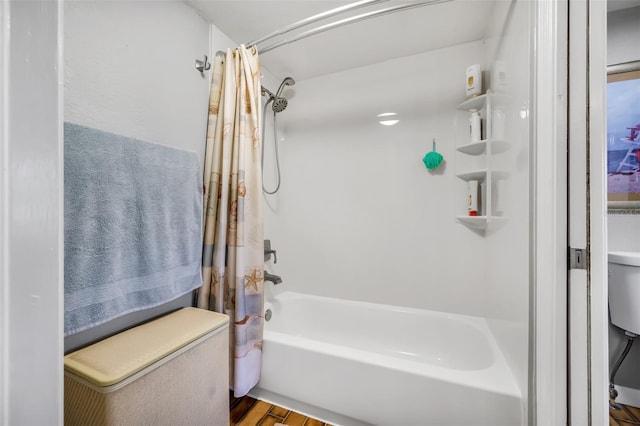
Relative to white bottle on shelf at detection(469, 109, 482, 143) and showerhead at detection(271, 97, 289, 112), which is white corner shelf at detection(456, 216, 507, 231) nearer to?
white bottle on shelf at detection(469, 109, 482, 143)

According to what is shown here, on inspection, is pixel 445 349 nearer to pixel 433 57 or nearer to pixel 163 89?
pixel 433 57

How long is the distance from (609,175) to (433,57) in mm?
1449

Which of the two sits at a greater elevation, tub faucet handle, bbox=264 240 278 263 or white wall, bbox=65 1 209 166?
white wall, bbox=65 1 209 166

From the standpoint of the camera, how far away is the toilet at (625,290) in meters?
0.63

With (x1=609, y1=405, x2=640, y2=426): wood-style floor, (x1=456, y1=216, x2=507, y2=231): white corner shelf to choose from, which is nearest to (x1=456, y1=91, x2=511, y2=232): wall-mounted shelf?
(x1=456, y1=216, x2=507, y2=231): white corner shelf

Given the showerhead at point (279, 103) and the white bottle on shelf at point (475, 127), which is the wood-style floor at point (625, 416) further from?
the showerhead at point (279, 103)

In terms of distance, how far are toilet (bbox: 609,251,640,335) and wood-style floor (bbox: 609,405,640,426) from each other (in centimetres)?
18

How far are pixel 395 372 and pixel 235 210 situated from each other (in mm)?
1137

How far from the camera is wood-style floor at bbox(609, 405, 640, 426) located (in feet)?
2.00

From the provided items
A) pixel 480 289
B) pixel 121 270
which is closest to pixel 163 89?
pixel 121 270

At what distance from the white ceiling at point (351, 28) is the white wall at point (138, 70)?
23cm

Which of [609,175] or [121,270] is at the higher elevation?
[609,175]

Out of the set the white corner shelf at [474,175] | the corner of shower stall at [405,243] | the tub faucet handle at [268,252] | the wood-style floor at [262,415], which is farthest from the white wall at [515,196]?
the tub faucet handle at [268,252]

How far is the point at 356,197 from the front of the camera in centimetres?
200
